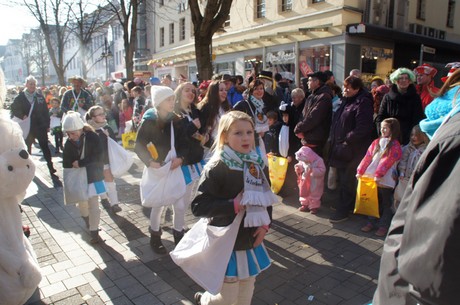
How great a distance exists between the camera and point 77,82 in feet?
27.3

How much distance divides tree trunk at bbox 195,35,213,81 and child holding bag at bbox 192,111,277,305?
764 centimetres

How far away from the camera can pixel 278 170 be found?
614cm

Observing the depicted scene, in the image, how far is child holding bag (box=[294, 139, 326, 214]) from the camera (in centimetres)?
558

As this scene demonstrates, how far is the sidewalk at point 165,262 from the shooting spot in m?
3.43

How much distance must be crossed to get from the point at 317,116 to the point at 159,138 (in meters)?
2.49

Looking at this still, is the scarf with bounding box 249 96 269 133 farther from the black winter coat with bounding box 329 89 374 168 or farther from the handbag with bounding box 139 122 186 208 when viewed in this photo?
the handbag with bounding box 139 122 186 208

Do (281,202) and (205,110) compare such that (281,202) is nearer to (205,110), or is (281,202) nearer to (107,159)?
(205,110)

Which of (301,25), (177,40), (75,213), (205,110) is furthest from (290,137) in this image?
(177,40)

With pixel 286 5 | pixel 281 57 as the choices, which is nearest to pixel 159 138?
pixel 281 57

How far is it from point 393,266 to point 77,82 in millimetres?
8365

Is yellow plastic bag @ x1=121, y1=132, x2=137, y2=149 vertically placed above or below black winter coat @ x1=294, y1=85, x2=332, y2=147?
below

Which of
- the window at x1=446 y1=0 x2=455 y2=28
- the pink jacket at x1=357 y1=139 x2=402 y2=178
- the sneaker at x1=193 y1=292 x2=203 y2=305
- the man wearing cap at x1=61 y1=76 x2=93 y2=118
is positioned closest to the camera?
the sneaker at x1=193 y1=292 x2=203 y2=305

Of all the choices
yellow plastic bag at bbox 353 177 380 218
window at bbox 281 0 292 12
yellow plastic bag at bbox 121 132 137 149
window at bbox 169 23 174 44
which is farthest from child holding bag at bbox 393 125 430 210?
window at bbox 169 23 174 44

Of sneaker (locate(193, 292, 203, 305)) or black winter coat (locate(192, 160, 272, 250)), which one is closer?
black winter coat (locate(192, 160, 272, 250))
